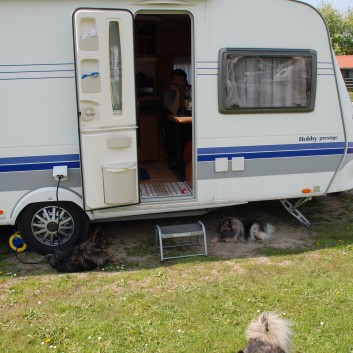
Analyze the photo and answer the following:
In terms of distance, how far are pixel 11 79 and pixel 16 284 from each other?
2.08 meters

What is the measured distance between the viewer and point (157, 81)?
7969 millimetres

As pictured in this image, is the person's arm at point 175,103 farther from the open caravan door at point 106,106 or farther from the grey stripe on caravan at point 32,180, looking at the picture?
the grey stripe on caravan at point 32,180

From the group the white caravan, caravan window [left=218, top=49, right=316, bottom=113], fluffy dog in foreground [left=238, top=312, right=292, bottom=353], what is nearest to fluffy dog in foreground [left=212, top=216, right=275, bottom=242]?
the white caravan

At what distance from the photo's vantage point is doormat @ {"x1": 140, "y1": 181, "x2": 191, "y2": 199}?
5.50m

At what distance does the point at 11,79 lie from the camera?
468cm

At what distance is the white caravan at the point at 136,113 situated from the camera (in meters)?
4.67

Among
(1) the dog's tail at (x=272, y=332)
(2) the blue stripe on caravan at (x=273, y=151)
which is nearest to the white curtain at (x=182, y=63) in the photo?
(2) the blue stripe on caravan at (x=273, y=151)

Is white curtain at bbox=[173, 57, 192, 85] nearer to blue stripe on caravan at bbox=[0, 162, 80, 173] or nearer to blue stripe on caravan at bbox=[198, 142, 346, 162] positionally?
blue stripe on caravan at bbox=[198, 142, 346, 162]

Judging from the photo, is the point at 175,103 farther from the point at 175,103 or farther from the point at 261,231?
the point at 261,231

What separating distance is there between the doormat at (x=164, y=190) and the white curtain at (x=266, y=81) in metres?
1.21

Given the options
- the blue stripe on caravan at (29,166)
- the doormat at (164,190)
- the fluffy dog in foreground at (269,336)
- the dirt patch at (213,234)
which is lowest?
the dirt patch at (213,234)

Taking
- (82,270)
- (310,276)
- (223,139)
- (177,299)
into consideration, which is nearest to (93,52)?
(223,139)

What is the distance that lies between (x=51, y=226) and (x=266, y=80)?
118 inches

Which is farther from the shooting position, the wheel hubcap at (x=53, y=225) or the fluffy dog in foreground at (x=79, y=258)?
the wheel hubcap at (x=53, y=225)
